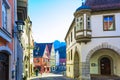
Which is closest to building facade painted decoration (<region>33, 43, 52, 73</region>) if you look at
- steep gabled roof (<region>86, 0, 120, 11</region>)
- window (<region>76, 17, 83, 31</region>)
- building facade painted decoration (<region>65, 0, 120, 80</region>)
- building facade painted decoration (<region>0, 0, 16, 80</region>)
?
window (<region>76, 17, 83, 31</region>)

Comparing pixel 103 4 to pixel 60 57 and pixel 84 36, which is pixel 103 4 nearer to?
pixel 84 36

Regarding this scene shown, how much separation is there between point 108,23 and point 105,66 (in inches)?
233

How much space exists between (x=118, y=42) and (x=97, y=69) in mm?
5007

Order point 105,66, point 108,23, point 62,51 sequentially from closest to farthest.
Result: point 108,23 < point 105,66 < point 62,51

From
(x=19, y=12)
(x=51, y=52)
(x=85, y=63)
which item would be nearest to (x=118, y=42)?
(x=85, y=63)

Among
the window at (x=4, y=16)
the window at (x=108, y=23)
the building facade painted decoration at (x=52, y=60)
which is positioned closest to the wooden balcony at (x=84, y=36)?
the window at (x=108, y=23)

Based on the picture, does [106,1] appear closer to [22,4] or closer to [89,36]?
[89,36]

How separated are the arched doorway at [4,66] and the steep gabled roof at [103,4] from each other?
45.8 ft

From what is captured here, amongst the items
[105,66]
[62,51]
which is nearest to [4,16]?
[105,66]

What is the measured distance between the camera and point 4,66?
11.2 metres

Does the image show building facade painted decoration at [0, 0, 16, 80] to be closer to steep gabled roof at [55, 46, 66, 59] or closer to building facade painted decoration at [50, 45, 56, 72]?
building facade painted decoration at [50, 45, 56, 72]

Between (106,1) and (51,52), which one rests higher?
(106,1)

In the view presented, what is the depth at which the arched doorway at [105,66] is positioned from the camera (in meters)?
26.7

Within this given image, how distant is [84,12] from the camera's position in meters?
23.1
